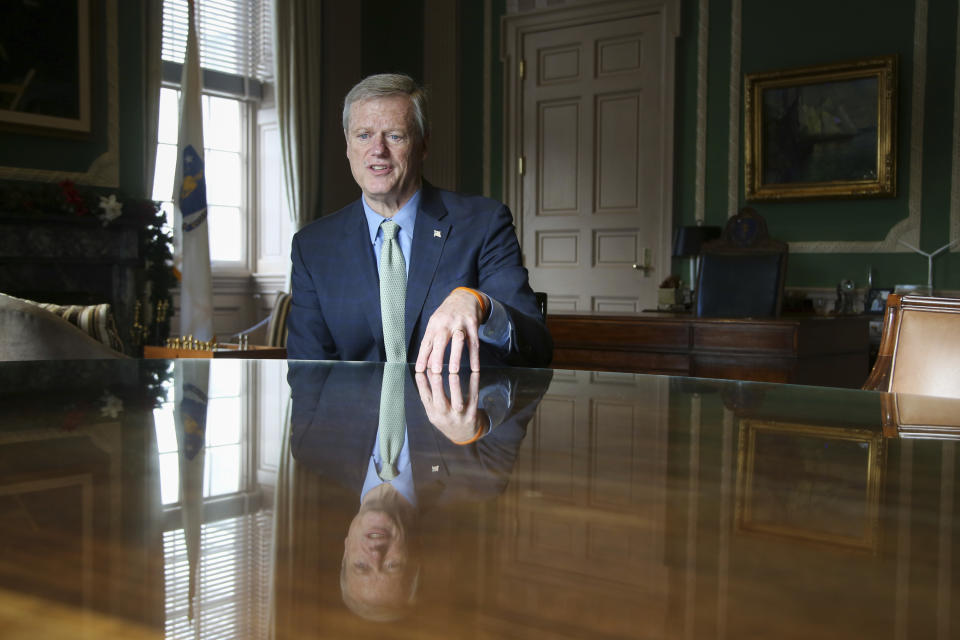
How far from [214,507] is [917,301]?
1.45 m

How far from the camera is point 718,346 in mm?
3338

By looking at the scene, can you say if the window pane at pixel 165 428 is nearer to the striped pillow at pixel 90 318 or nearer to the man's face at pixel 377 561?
the man's face at pixel 377 561

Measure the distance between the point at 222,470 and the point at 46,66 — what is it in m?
6.28

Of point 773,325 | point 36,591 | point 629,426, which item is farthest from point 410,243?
point 36,591

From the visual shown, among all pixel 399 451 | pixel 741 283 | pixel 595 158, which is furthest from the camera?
pixel 595 158

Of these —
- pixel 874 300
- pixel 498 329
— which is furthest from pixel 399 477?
pixel 874 300

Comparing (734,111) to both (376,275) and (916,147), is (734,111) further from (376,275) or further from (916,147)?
(376,275)

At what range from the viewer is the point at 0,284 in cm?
555

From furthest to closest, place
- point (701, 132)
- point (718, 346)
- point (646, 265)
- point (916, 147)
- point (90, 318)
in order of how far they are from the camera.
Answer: point (646, 265) → point (701, 132) → point (916, 147) → point (718, 346) → point (90, 318)

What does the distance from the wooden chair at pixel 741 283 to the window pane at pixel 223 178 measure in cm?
418

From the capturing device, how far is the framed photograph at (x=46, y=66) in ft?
19.1

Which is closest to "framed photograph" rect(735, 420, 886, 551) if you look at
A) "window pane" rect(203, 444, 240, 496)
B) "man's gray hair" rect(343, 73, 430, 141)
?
"window pane" rect(203, 444, 240, 496)

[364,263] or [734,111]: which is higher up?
[734,111]

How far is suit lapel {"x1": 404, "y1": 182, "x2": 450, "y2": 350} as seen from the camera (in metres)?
2.09
